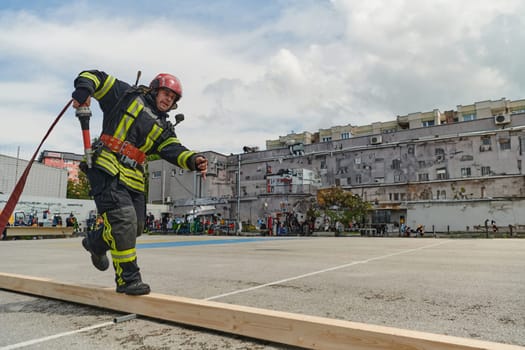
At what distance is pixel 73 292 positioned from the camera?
11.5 feet

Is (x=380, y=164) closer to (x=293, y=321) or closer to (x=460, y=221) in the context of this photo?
(x=460, y=221)

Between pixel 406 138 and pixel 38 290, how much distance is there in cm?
3921

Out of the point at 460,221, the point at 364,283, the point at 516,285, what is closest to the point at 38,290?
the point at 364,283

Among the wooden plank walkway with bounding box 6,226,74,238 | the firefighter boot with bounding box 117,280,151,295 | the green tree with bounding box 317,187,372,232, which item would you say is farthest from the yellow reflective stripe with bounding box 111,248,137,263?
the green tree with bounding box 317,187,372,232

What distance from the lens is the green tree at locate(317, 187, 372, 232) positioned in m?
33.2

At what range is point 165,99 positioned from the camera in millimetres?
3848

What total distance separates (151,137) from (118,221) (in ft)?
2.90

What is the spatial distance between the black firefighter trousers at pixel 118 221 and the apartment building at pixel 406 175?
32.3 m

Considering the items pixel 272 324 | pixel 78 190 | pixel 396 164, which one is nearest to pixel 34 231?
pixel 272 324

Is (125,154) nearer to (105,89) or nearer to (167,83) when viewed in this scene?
(105,89)

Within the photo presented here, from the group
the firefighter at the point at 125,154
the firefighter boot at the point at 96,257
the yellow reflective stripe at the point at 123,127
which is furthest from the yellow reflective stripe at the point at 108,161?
the firefighter boot at the point at 96,257

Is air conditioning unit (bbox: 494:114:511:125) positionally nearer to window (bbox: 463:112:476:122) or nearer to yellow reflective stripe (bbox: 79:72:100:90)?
window (bbox: 463:112:476:122)

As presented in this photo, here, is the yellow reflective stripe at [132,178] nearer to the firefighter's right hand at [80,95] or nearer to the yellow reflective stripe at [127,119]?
the yellow reflective stripe at [127,119]

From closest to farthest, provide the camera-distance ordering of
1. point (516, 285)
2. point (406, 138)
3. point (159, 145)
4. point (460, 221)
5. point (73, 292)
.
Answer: point (73, 292), point (159, 145), point (516, 285), point (460, 221), point (406, 138)
